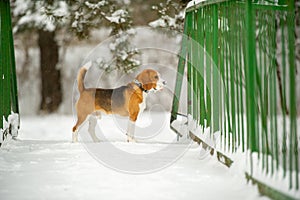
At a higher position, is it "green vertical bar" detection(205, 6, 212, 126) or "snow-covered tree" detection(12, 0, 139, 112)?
"snow-covered tree" detection(12, 0, 139, 112)

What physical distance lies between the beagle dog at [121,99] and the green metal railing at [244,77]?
0.57 meters

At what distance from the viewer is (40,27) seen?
1346cm

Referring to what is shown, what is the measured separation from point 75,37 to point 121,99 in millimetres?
5714

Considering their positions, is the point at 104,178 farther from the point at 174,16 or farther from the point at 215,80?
the point at 174,16

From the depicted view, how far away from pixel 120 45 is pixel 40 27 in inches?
161

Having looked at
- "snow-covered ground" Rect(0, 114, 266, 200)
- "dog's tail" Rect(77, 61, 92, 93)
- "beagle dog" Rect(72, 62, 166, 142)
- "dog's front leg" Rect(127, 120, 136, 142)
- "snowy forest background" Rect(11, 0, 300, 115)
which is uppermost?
"snowy forest background" Rect(11, 0, 300, 115)

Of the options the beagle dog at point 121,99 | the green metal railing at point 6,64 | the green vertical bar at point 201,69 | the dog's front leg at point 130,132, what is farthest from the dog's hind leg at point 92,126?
the green vertical bar at point 201,69

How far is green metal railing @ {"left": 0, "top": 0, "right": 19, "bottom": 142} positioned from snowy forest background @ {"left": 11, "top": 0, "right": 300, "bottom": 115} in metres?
3.58

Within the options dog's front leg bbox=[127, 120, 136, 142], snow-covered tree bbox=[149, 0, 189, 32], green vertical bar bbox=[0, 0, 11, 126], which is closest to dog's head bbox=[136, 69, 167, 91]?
dog's front leg bbox=[127, 120, 136, 142]

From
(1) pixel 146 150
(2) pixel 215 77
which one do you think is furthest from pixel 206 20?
(1) pixel 146 150

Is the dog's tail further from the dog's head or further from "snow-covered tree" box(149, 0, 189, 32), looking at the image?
"snow-covered tree" box(149, 0, 189, 32)

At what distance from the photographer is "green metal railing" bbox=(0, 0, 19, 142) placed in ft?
18.8

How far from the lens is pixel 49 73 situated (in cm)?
1451

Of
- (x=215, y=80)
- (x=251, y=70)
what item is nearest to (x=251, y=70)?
(x=251, y=70)
